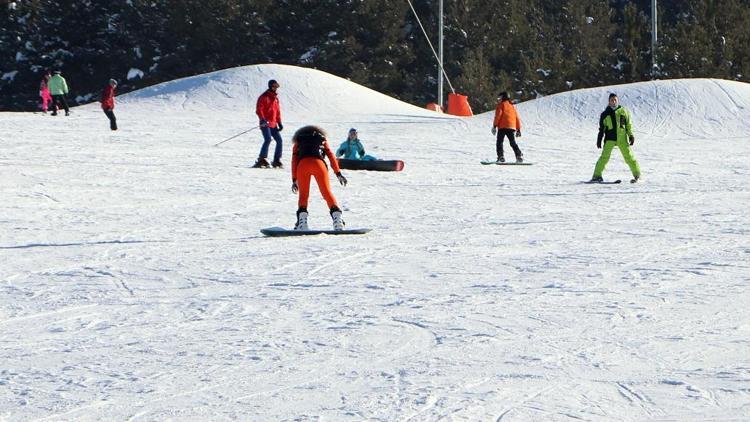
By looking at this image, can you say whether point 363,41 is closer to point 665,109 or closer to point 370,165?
point 665,109

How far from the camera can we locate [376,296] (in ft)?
27.4

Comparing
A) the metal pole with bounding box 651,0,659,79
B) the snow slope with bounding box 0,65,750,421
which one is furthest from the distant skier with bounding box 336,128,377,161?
the metal pole with bounding box 651,0,659,79

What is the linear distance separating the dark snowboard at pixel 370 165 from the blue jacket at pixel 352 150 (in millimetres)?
78

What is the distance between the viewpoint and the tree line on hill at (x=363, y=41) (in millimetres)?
47438

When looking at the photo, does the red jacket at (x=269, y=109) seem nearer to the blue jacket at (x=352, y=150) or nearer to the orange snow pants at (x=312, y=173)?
the blue jacket at (x=352, y=150)

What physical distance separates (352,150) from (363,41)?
3274cm

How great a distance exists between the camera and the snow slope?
571 centimetres

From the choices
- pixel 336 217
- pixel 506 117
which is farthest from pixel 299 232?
pixel 506 117

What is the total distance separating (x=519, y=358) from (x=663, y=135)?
22.0m

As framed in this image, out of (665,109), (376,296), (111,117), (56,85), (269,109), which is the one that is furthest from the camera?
(56,85)

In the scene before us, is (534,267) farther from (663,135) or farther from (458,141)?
(663,135)

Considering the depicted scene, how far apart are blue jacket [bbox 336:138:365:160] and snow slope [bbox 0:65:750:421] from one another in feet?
1.21

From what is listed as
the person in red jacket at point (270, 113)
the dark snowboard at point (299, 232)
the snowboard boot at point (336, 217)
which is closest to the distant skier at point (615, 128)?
the person in red jacket at point (270, 113)

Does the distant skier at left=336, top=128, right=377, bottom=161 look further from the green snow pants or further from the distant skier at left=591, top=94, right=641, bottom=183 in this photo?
the distant skier at left=591, top=94, right=641, bottom=183
